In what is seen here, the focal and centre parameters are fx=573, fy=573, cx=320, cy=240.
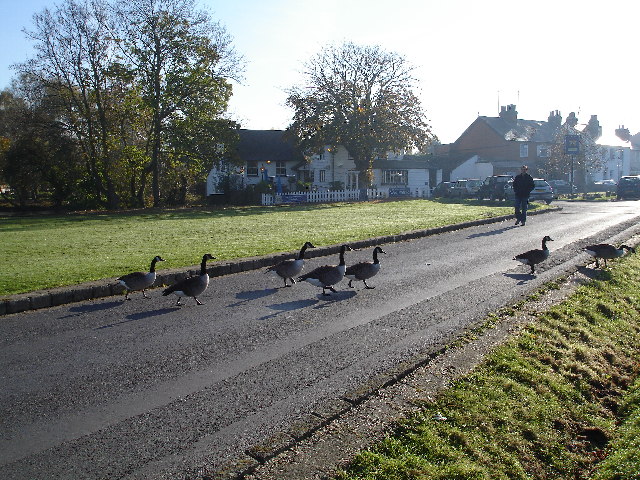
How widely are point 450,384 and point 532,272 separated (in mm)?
7234

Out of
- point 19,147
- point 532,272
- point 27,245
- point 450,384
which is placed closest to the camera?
point 450,384

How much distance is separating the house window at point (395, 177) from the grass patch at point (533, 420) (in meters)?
61.1

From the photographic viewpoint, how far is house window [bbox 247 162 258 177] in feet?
196

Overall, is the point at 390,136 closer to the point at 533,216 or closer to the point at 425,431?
the point at 533,216

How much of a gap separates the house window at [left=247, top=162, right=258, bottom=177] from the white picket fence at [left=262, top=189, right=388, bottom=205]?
13413mm

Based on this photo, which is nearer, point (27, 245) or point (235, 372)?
point (235, 372)

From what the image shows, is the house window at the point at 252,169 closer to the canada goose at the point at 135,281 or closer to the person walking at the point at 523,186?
the person walking at the point at 523,186

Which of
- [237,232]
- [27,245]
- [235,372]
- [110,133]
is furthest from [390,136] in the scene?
[235,372]

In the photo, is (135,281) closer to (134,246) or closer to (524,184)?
(134,246)

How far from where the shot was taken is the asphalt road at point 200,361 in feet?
14.6

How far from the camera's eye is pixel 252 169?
6000 centimetres

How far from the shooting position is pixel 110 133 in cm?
4006

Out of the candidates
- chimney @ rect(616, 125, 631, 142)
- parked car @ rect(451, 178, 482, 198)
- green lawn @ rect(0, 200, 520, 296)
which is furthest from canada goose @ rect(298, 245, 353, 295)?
chimney @ rect(616, 125, 631, 142)

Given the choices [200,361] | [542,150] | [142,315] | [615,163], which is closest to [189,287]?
[142,315]
